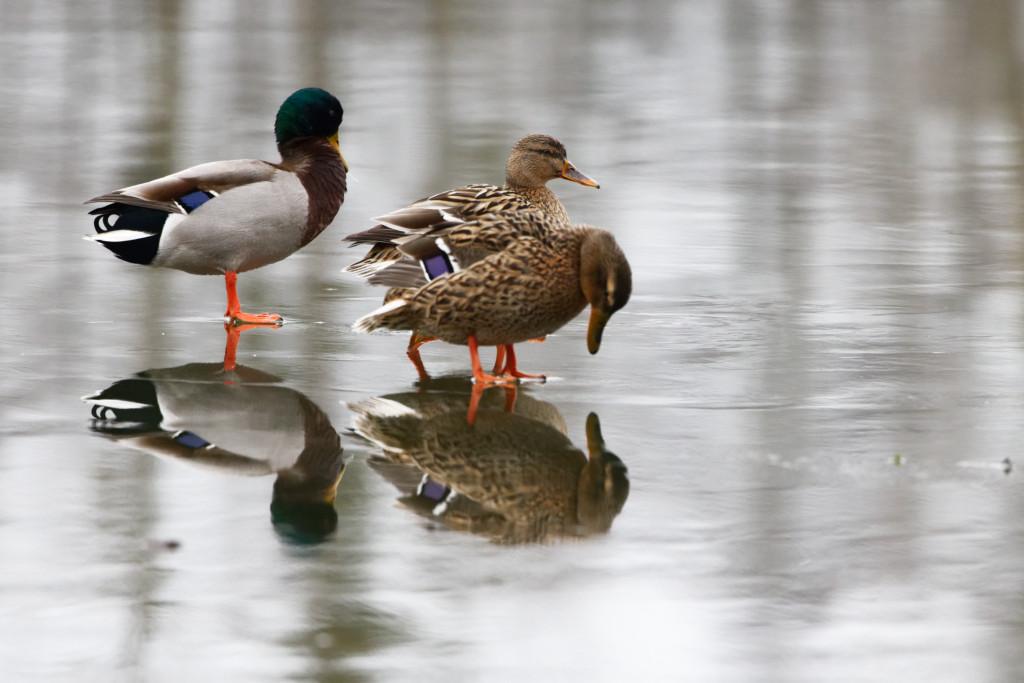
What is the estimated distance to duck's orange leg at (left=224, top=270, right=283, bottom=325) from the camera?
762cm

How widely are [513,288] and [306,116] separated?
7.56 feet

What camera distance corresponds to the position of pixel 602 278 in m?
6.29

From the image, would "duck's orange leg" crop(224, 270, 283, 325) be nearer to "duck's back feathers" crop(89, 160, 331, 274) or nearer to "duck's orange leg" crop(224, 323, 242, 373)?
"duck's orange leg" crop(224, 323, 242, 373)

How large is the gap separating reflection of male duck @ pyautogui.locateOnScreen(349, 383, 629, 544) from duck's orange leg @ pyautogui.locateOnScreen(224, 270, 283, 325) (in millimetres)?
1469

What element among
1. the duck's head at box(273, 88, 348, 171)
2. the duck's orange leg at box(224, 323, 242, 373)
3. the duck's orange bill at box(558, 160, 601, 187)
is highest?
the duck's head at box(273, 88, 348, 171)

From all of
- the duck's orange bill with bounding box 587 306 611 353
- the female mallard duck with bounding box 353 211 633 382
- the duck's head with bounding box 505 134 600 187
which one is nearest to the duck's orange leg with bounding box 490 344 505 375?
the female mallard duck with bounding box 353 211 633 382

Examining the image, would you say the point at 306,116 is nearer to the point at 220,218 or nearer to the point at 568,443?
the point at 220,218

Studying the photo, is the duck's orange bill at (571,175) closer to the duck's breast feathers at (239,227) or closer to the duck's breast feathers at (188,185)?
the duck's breast feathers at (239,227)

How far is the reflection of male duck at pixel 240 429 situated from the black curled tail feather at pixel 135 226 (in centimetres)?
123

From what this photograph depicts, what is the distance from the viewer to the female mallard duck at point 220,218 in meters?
7.81

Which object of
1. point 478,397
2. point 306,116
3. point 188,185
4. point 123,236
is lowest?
point 478,397

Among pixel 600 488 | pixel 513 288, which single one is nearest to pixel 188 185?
pixel 513 288

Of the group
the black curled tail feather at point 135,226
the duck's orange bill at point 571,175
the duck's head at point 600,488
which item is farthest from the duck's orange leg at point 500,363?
the black curled tail feather at point 135,226

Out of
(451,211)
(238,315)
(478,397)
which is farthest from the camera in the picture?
(238,315)
